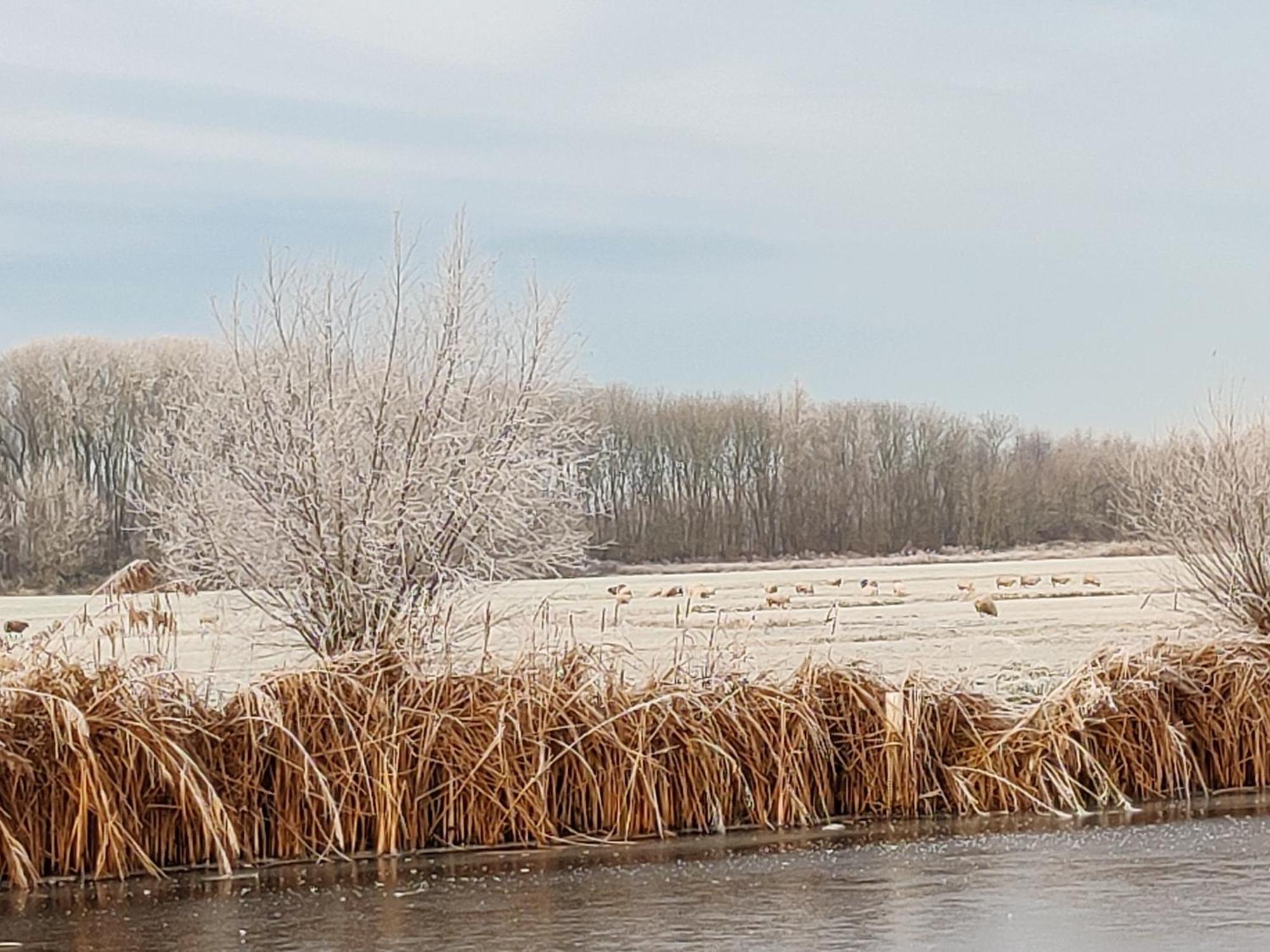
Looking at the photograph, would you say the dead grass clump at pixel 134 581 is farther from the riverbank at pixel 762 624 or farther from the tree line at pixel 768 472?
the tree line at pixel 768 472

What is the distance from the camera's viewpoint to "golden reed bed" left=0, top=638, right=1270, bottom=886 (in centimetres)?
1116

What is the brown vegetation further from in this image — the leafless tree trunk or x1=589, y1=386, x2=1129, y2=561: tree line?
x1=589, y1=386, x2=1129, y2=561: tree line

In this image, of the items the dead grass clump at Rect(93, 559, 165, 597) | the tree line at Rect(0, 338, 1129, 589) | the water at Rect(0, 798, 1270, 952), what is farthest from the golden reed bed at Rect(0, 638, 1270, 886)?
the tree line at Rect(0, 338, 1129, 589)

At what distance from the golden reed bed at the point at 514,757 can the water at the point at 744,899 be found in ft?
1.23

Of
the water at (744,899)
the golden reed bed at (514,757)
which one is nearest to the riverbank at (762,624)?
the golden reed bed at (514,757)

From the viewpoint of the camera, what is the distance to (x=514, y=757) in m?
12.1

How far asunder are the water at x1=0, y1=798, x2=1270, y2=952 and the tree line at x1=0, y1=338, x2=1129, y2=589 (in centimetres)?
6671

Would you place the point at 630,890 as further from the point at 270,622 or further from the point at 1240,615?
the point at 1240,615

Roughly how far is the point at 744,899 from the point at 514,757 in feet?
9.21

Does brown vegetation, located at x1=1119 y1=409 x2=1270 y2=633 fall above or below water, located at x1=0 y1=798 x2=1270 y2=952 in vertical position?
above

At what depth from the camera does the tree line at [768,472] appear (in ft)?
259

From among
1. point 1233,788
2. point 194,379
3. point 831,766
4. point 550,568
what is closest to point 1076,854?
point 831,766

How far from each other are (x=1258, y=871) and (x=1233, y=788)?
13.7ft

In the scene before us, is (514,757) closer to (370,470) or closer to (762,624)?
(370,470)
